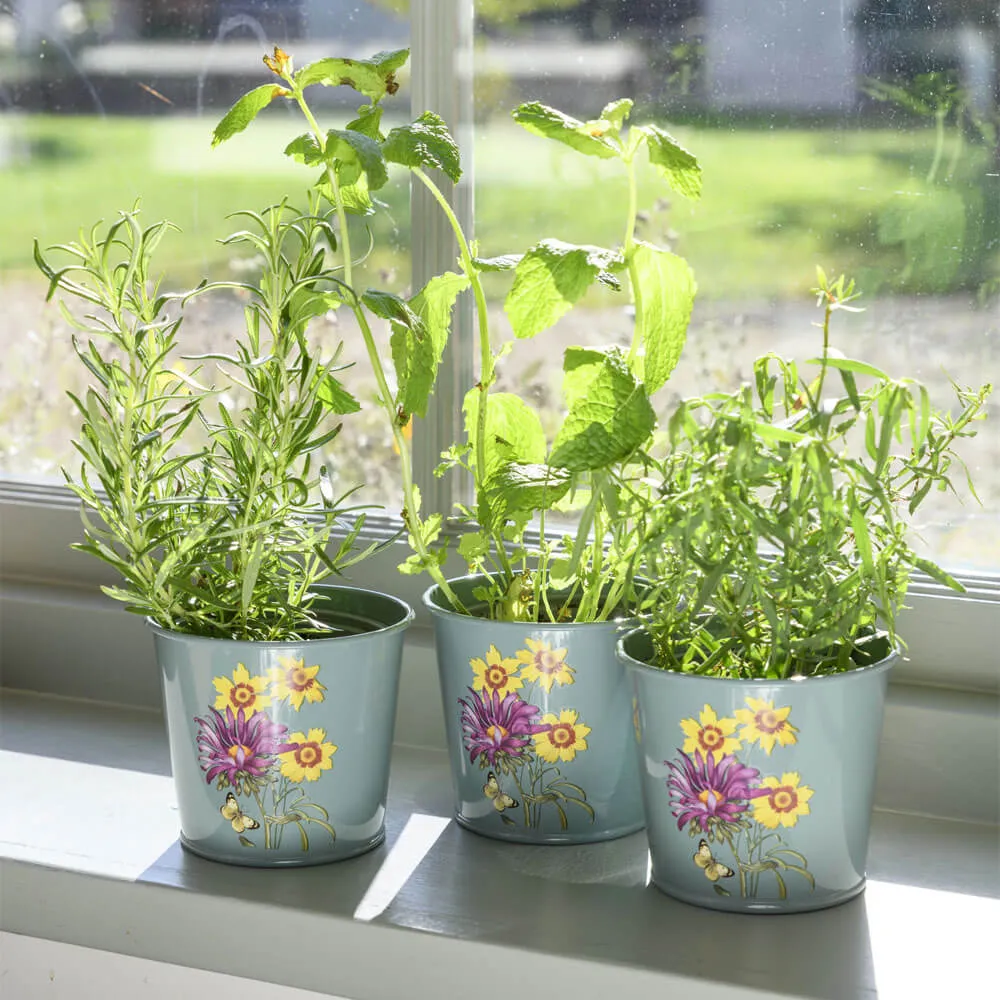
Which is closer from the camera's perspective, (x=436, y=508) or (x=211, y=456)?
(x=211, y=456)

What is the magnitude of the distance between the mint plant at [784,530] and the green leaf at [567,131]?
157 mm

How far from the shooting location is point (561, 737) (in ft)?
2.92

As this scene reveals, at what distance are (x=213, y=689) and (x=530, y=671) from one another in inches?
8.0

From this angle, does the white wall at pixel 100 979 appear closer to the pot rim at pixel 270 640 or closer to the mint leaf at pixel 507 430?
the pot rim at pixel 270 640

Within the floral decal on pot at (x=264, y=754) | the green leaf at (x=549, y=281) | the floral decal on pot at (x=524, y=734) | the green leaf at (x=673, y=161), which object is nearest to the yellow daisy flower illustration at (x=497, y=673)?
the floral decal on pot at (x=524, y=734)

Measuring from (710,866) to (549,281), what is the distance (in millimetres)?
363

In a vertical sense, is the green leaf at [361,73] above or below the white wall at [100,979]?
above

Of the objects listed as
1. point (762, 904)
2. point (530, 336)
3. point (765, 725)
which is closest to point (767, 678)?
point (765, 725)

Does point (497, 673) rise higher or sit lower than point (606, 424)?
lower

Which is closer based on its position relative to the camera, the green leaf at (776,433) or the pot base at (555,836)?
the green leaf at (776,433)

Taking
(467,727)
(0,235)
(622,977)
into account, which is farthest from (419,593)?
(0,235)

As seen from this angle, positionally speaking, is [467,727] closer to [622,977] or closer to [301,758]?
[301,758]

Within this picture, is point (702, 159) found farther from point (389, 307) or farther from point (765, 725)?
point (765, 725)

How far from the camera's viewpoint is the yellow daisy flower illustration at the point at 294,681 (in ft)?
2.78
